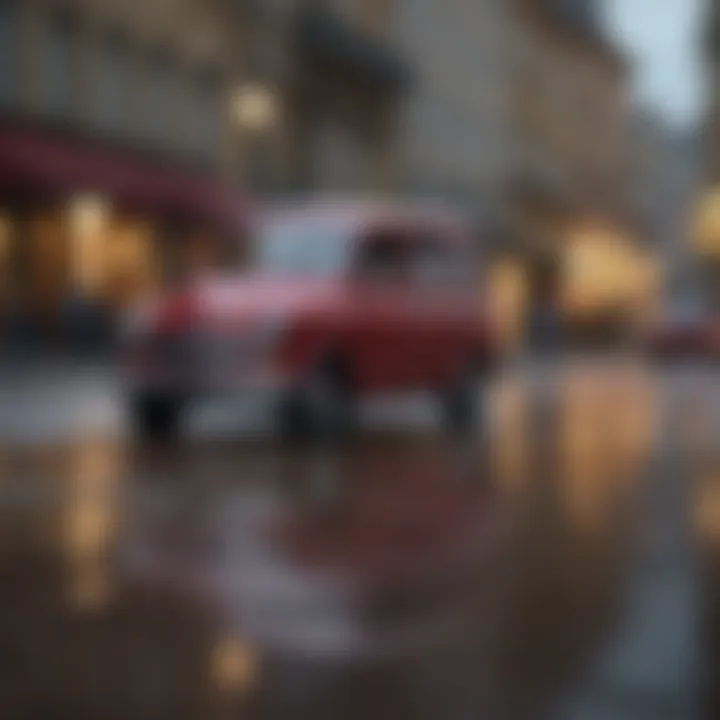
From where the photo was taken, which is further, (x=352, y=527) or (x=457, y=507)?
(x=457, y=507)

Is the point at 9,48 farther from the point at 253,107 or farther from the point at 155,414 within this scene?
the point at 155,414

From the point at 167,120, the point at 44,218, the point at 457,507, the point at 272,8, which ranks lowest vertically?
the point at 457,507

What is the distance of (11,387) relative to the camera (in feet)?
72.7

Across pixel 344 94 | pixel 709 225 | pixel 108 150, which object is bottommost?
pixel 709 225

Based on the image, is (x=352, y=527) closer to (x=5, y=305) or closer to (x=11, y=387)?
(x=11, y=387)

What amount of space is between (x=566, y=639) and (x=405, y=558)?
1.83 metres

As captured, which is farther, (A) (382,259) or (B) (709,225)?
(B) (709,225)

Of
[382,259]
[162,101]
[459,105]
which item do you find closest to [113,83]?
[162,101]

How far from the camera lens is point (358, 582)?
656 cm

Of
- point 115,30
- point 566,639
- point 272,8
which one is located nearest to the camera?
point 566,639

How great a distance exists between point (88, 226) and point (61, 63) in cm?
305

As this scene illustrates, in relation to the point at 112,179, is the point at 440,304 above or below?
below

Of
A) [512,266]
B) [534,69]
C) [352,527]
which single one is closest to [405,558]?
[352,527]

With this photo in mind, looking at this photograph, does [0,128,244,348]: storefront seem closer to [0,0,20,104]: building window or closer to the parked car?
[0,0,20,104]: building window
